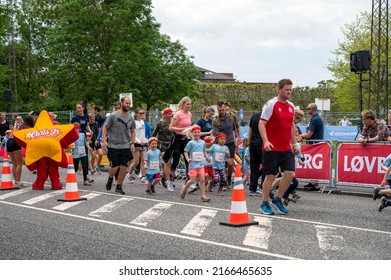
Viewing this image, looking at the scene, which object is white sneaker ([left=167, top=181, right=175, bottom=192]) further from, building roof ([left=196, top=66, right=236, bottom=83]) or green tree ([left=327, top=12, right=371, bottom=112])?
building roof ([left=196, top=66, right=236, bottom=83])

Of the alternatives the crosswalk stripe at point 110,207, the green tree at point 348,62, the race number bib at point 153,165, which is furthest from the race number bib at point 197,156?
the green tree at point 348,62

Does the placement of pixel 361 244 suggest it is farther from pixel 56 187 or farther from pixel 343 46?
pixel 343 46

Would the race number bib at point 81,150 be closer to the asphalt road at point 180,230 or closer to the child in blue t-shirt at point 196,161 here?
the asphalt road at point 180,230

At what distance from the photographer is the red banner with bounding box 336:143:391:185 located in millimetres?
13445

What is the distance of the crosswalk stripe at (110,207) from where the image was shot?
10.5 meters

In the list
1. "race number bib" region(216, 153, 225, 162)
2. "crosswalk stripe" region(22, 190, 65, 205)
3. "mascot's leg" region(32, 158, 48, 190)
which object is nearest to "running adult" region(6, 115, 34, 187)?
"mascot's leg" region(32, 158, 48, 190)

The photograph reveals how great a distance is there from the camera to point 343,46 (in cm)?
5972

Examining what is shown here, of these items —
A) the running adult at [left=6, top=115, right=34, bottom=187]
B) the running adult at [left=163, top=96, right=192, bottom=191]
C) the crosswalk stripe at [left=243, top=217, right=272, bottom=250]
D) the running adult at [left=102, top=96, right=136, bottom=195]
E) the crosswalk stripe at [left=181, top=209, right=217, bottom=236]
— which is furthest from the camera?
the running adult at [left=6, top=115, right=34, bottom=187]

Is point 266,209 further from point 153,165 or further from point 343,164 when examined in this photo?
point 343,164

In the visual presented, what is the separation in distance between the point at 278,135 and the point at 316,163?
5061mm

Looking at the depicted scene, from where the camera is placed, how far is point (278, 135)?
10000 mm

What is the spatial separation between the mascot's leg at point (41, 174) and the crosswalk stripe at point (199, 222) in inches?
196

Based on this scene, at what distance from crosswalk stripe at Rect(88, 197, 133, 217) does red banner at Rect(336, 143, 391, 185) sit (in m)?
4.70

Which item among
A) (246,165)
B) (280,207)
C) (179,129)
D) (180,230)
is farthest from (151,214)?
(246,165)
